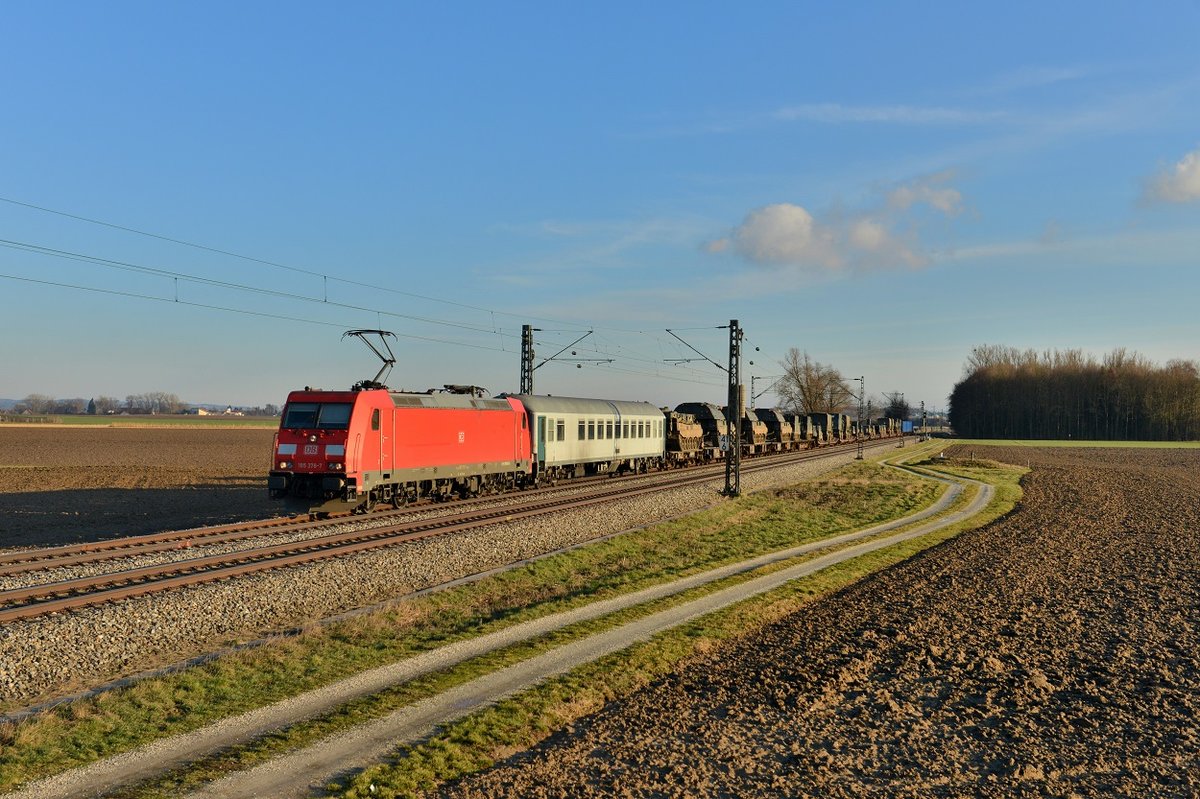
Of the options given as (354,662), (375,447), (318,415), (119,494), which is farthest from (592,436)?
(354,662)

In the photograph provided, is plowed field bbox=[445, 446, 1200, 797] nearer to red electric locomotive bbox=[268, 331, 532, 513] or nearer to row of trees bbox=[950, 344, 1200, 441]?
red electric locomotive bbox=[268, 331, 532, 513]

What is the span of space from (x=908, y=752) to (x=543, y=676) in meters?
4.48

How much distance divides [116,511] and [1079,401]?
14476 cm

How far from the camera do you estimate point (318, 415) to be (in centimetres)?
2389

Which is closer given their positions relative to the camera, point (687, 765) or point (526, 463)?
point (687, 765)

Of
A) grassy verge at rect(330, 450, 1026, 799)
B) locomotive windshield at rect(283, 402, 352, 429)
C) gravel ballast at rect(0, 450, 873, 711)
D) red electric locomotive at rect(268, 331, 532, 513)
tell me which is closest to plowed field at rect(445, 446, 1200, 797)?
grassy verge at rect(330, 450, 1026, 799)

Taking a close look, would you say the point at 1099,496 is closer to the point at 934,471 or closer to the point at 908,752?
the point at 934,471

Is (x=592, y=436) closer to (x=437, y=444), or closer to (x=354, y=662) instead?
(x=437, y=444)

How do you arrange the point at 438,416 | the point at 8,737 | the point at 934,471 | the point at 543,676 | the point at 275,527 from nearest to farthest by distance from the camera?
the point at 8,737 → the point at 543,676 → the point at 275,527 → the point at 438,416 → the point at 934,471

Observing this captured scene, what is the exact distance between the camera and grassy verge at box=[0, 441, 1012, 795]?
8.55 m

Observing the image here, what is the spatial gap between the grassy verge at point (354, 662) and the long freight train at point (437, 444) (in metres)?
7.05

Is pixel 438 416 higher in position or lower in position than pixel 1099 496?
higher

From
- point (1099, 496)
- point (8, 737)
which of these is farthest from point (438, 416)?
point (1099, 496)

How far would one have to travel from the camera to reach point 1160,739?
Result: 30.5ft
